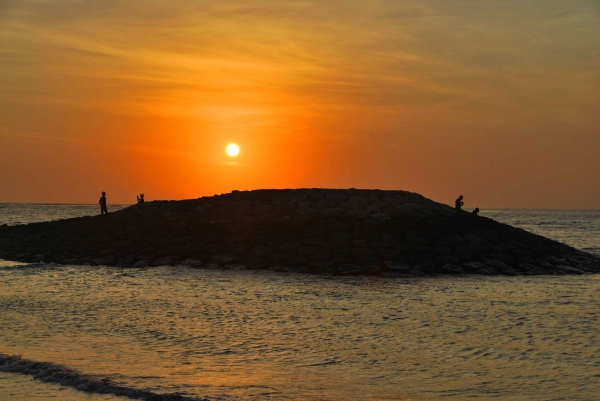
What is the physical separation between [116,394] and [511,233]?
23.0 metres

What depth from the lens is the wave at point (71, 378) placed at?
27.9 feet

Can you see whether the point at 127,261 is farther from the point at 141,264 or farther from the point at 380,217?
the point at 380,217

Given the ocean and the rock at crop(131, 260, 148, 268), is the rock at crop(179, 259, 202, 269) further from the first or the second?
the ocean

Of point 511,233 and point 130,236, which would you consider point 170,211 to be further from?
point 511,233

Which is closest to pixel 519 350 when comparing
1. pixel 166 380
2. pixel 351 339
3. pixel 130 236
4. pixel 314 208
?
pixel 351 339

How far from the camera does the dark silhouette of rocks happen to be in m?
24.2

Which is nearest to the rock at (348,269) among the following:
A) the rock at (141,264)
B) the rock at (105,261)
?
the rock at (141,264)

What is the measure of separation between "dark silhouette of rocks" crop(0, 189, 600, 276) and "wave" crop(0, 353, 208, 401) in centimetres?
1410

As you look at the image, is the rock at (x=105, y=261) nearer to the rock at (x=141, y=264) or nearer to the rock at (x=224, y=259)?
the rock at (x=141, y=264)

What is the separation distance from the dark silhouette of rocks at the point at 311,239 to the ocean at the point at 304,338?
382 cm

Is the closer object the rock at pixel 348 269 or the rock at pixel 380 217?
the rock at pixel 348 269

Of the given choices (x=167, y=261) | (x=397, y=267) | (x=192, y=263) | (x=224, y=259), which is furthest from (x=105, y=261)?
(x=397, y=267)

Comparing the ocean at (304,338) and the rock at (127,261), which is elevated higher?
the rock at (127,261)

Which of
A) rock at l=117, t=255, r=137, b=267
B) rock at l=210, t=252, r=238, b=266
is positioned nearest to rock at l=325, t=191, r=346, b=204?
rock at l=210, t=252, r=238, b=266
